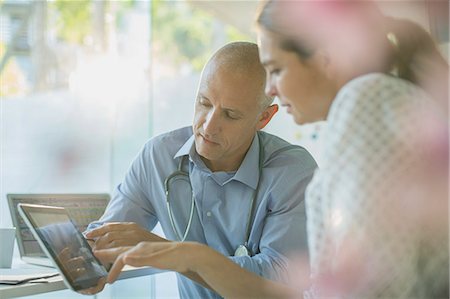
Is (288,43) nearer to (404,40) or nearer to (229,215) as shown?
(404,40)

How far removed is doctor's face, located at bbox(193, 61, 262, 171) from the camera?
1892 mm

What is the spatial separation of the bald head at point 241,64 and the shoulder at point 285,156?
122mm

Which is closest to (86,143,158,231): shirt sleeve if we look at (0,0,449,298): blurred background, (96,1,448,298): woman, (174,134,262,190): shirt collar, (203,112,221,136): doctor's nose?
(174,134,262,190): shirt collar

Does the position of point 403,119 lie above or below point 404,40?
below

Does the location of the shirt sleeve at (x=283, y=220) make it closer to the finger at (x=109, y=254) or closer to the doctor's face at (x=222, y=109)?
the doctor's face at (x=222, y=109)

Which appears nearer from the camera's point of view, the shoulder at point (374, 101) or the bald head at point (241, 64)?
the shoulder at point (374, 101)

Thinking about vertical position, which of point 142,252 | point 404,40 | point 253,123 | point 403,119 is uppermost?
point 404,40

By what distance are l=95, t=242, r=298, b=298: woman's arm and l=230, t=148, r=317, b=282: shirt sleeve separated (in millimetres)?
346

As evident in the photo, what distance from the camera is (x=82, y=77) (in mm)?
3885

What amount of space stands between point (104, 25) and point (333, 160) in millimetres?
3526

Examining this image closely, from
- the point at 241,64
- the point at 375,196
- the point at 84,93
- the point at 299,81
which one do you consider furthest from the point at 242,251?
the point at 84,93

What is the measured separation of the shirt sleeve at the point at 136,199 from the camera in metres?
2.02

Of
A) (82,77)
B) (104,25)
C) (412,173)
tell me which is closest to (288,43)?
(412,173)

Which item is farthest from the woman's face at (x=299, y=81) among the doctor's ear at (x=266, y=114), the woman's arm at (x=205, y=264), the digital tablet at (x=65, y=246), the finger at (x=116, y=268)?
the doctor's ear at (x=266, y=114)
